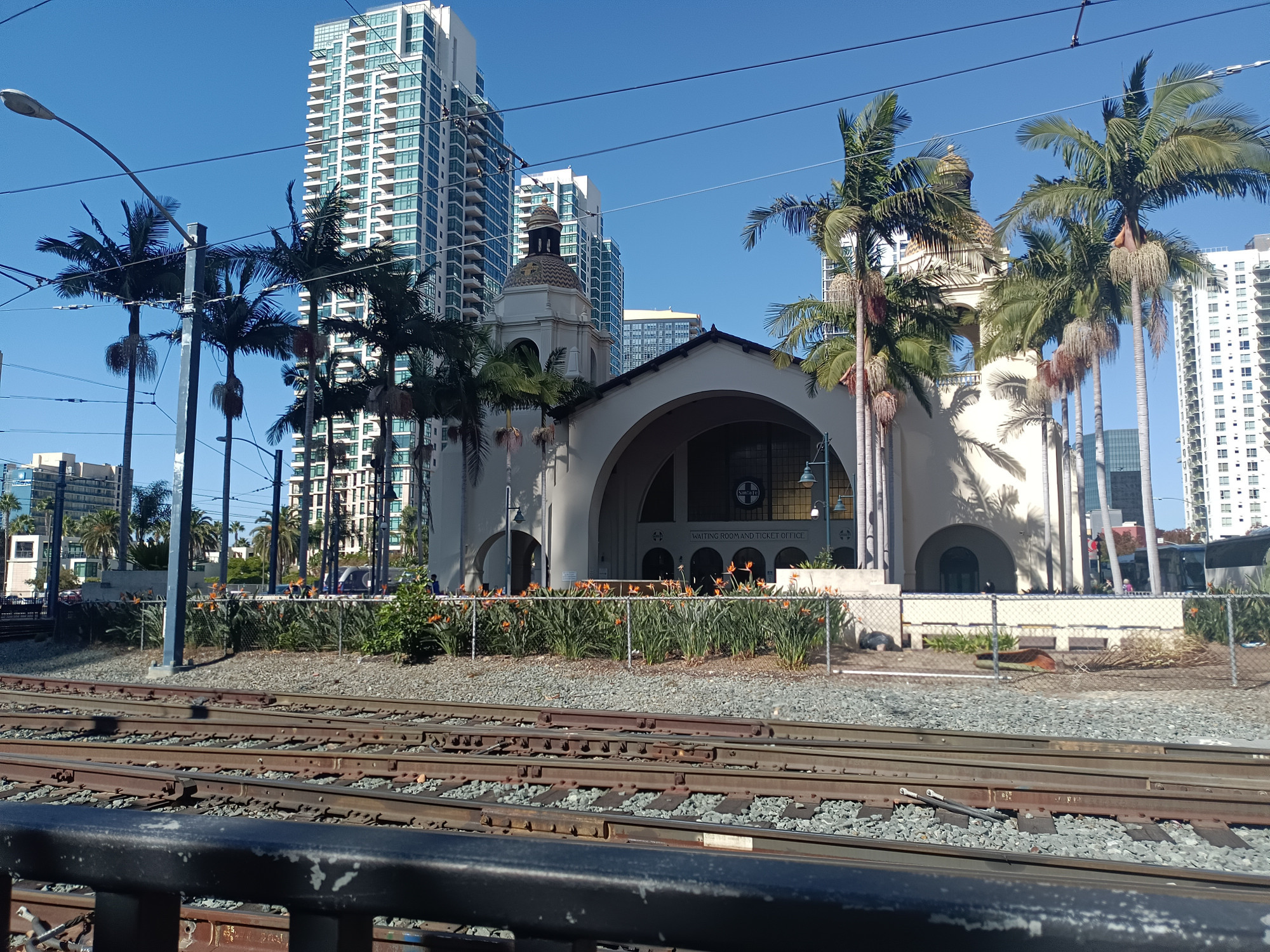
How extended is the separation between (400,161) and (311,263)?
248 ft

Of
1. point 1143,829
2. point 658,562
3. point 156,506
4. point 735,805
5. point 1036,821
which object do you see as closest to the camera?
point 1143,829

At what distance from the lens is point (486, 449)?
3925cm

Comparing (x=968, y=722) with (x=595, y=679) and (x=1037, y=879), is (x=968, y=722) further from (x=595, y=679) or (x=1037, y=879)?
(x=1037, y=879)

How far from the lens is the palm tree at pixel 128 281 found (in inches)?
1307

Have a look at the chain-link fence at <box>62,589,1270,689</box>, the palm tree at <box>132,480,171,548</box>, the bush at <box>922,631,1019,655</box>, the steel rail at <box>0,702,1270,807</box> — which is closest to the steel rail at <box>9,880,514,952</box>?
the steel rail at <box>0,702,1270,807</box>

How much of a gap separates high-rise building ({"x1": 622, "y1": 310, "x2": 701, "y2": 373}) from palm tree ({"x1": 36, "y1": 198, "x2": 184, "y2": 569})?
161449mm

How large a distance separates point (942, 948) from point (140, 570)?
108 feet

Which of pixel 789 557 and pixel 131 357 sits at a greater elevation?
pixel 131 357

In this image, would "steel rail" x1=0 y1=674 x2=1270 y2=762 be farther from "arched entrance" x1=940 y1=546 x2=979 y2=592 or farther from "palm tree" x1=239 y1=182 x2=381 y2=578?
A: "arched entrance" x1=940 y1=546 x2=979 y2=592

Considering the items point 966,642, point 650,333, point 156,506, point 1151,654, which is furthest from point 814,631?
point 650,333

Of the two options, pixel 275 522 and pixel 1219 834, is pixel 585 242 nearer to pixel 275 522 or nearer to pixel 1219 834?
Result: pixel 275 522

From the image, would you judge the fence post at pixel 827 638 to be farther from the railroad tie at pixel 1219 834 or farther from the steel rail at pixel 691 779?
the railroad tie at pixel 1219 834

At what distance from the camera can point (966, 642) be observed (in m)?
20.5

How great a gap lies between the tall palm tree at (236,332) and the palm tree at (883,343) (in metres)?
20.1
